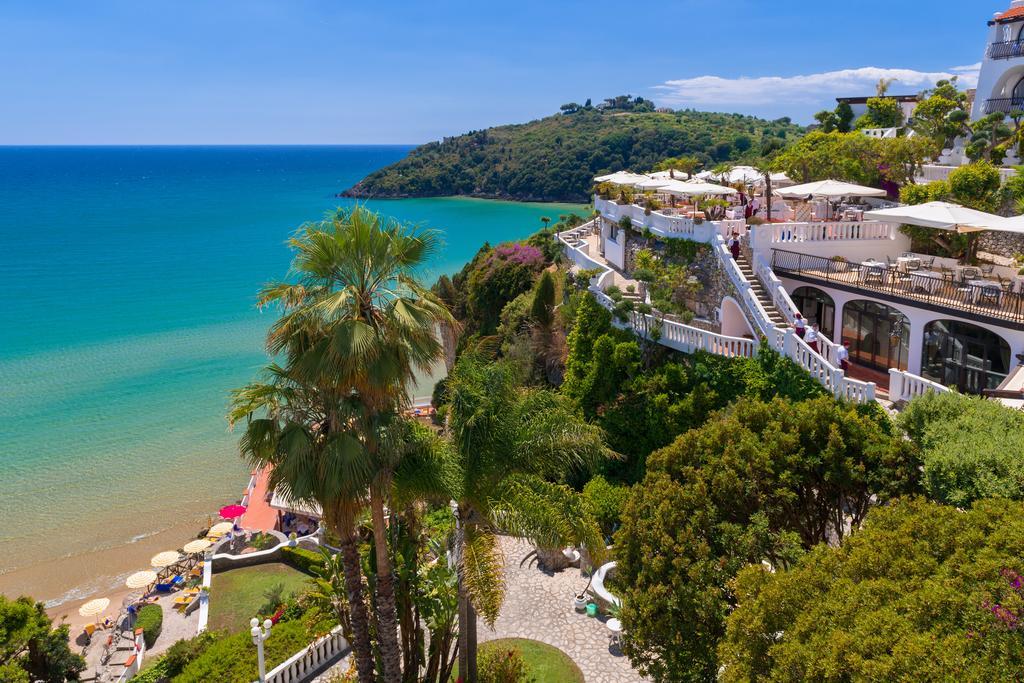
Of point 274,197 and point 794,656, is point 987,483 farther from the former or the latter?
point 274,197

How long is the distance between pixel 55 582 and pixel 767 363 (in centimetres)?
2280

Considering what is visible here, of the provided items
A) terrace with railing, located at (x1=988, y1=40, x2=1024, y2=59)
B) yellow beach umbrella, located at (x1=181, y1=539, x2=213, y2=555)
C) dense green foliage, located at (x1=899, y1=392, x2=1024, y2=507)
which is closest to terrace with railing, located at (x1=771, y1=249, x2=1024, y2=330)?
dense green foliage, located at (x1=899, y1=392, x2=1024, y2=507)

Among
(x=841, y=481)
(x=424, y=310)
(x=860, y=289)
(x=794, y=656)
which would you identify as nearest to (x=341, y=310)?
(x=424, y=310)

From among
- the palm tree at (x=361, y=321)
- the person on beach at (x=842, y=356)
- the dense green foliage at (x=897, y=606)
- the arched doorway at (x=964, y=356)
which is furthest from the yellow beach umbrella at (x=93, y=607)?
the arched doorway at (x=964, y=356)

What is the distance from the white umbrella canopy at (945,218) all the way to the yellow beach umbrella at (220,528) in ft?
74.8

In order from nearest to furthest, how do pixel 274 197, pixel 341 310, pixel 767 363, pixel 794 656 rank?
pixel 794 656
pixel 341 310
pixel 767 363
pixel 274 197

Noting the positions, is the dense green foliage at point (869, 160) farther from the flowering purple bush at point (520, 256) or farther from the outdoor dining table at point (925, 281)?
the outdoor dining table at point (925, 281)

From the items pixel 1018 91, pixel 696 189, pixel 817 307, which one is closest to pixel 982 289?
pixel 817 307

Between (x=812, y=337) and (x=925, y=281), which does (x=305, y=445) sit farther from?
(x=925, y=281)

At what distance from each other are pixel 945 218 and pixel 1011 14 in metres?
21.1

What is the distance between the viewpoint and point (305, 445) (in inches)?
333

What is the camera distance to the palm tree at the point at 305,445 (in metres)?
8.48

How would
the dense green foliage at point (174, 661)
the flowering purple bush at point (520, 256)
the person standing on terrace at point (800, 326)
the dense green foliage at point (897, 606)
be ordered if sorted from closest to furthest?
the dense green foliage at point (897, 606) < the dense green foliage at point (174, 661) < the person standing on terrace at point (800, 326) < the flowering purple bush at point (520, 256)

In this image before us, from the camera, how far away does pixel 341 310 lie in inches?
336
